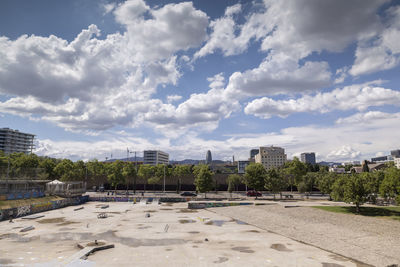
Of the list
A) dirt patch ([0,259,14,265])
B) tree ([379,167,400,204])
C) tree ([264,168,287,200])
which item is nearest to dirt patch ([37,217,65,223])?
dirt patch ([0,259,14,265])

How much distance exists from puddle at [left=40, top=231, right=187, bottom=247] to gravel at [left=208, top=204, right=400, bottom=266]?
16.5m

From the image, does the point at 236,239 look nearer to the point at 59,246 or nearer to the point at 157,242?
the point at 157,242

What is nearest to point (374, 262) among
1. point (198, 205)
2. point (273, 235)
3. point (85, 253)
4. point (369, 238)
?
point (369, 238)

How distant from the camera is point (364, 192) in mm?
48438

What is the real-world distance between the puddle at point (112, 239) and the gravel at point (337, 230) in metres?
16.5

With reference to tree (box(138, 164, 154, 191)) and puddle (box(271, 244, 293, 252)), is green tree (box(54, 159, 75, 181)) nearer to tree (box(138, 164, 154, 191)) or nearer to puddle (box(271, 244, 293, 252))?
tree (box(138, 164, 154, 191))

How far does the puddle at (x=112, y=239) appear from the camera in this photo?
93.4ft

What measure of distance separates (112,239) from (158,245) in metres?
6.76

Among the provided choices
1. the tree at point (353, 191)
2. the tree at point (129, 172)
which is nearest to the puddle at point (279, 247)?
the tree at point (353, 191)

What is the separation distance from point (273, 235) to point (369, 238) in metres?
12.1

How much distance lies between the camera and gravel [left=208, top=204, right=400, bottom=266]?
85.6ft

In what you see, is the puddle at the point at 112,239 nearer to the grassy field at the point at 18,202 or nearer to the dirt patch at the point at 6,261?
the dirt patch at the point at 6,261

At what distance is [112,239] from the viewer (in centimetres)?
3023

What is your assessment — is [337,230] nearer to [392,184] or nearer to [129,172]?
[392,184]
